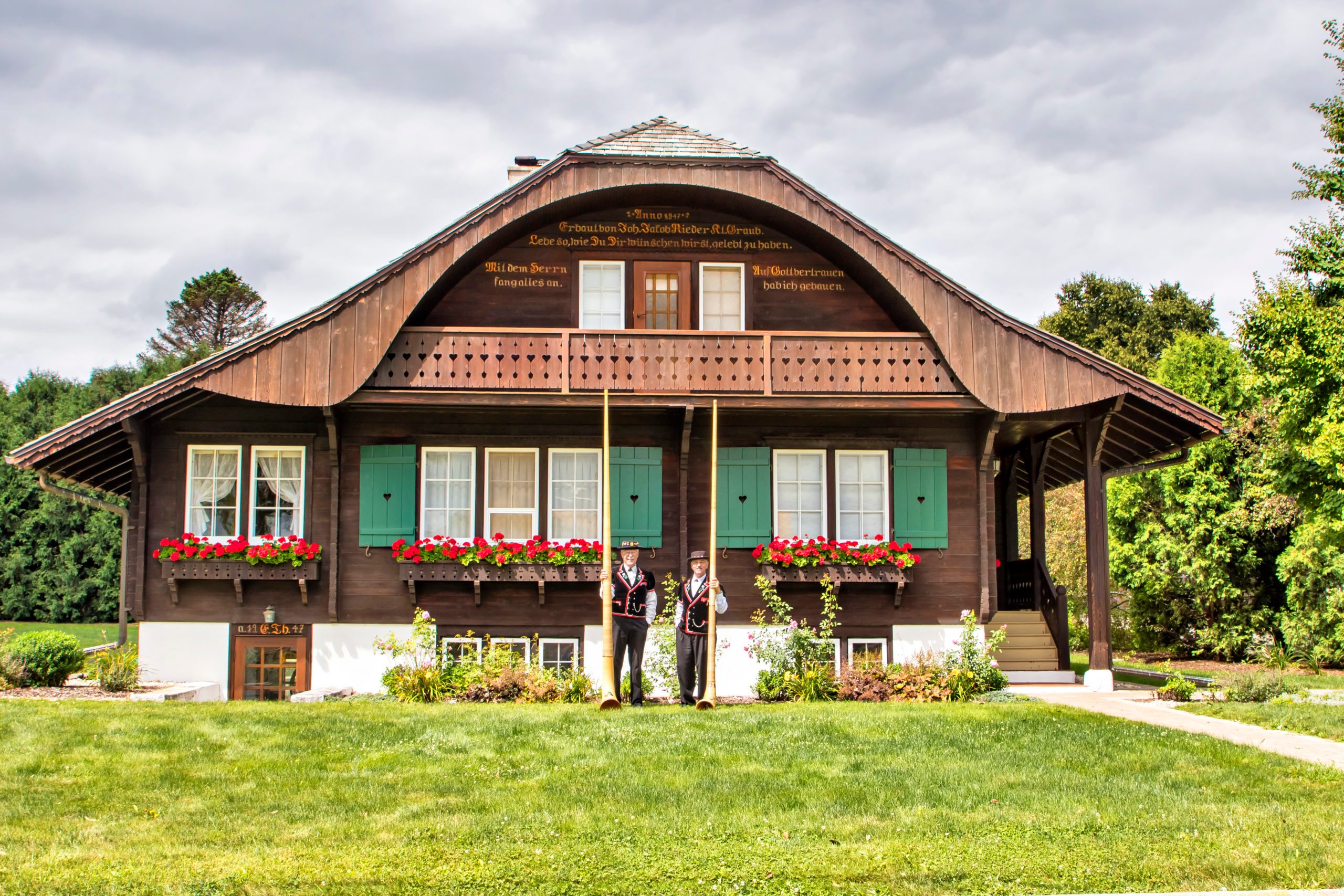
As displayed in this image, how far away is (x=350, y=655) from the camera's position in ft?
54.3

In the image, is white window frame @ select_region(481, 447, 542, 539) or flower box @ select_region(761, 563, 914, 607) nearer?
flower box @ select_region(761, 563, 914, 607)

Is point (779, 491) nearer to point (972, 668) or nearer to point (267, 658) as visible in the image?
point (972, 668)

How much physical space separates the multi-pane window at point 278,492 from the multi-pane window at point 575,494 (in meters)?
3.53

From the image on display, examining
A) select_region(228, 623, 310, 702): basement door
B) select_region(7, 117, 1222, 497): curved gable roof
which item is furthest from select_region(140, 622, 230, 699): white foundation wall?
select_region(7, 117, 1222, 497): curved gable roof

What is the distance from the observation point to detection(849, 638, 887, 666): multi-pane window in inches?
666

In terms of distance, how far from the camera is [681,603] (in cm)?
1371

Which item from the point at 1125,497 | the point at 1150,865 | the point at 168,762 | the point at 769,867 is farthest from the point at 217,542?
the point at 1125,497

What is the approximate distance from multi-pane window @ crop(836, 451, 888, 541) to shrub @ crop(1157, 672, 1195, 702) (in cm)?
420

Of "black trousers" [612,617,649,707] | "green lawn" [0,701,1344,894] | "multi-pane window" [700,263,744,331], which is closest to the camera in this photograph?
"green lawn" [0,701,1344,894]

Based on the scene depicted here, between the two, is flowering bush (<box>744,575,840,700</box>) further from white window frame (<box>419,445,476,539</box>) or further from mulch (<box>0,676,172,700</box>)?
mulch (<box>0,676,172,700</box>)

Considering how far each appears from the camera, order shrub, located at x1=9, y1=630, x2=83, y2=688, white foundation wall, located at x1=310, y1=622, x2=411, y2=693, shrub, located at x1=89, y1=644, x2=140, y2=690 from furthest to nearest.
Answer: white foundation wall, located at x1=310, y1=622, x2=411, y2=693
shrub, located at x1=9, y1=630, x2=83, y2=688
shrub, located at x1=89, y1=644, x2=140, y2=690

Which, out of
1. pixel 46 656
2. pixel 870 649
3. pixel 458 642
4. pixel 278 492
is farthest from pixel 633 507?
pixel 46 656

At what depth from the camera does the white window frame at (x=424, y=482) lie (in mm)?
16812

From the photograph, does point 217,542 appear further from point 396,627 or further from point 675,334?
point 675,334
